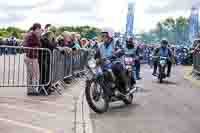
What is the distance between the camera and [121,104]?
13016mm

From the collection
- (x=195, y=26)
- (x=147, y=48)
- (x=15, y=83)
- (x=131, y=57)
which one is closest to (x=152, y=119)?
(x=15, y=83)

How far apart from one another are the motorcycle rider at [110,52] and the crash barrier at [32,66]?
2232 millimetres

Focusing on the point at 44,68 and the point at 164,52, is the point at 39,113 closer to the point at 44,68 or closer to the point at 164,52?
the point at 44,68

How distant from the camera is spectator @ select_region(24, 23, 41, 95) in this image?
43.9 ft

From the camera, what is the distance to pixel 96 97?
36.2 ft

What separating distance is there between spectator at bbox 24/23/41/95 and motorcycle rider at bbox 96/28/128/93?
2.15m

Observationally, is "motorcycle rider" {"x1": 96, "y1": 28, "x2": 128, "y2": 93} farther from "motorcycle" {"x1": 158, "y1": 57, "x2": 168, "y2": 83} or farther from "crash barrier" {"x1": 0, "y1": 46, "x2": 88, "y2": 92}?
"motorcycle" {"x1": 158, "y1": 57, "x2": 168, "y2": 83}

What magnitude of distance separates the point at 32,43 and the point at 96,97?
3356mm

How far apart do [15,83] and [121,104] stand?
3.50 meters

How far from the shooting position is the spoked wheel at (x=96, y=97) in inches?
425

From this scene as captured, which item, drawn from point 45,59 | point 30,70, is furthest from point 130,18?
point 30,70

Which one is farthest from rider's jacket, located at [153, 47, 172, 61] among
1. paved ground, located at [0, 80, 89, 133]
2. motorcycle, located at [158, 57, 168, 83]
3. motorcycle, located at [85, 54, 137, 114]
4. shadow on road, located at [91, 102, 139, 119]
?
motorcycle, located at [85, 54, 137, 114]

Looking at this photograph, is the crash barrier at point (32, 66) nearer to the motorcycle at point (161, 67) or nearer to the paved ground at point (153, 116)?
the paved ground at point (153, 116)

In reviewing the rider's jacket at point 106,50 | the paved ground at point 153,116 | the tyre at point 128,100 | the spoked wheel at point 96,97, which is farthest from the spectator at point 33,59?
the spoked wheel at point 96,97
